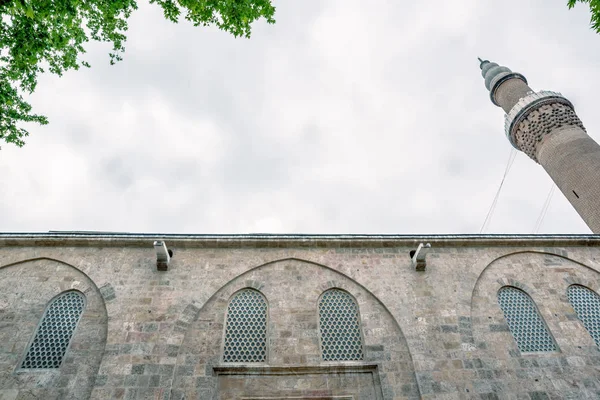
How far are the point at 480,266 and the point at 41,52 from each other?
10606mm

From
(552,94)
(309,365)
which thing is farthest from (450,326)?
(552,94)

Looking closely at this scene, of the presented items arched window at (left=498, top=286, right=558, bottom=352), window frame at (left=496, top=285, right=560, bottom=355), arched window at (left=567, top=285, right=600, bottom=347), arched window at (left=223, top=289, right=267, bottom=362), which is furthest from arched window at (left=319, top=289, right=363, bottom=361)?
arched window at (left=567, top=285, right=600, bottom=347)

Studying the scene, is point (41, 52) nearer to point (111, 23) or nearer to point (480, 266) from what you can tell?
point (111, 23)

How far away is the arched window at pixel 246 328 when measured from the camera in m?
7.19

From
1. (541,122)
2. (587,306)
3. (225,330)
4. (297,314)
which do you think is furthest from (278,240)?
(541,122)

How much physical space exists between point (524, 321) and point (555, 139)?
1068 centimetres

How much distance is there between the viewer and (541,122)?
1592 cm

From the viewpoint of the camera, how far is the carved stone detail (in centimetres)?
1557

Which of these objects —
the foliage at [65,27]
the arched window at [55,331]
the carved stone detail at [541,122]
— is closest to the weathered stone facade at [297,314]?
the arched window at [55,331]

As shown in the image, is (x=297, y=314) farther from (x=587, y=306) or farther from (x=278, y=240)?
(x=587, y=306)

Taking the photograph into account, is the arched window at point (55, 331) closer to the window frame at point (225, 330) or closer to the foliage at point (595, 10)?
the window frame at point (225, 330)

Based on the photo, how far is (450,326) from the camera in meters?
7.50

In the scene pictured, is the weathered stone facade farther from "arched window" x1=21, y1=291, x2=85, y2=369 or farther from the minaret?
the minaret

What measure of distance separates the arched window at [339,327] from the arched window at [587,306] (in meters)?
5.20
